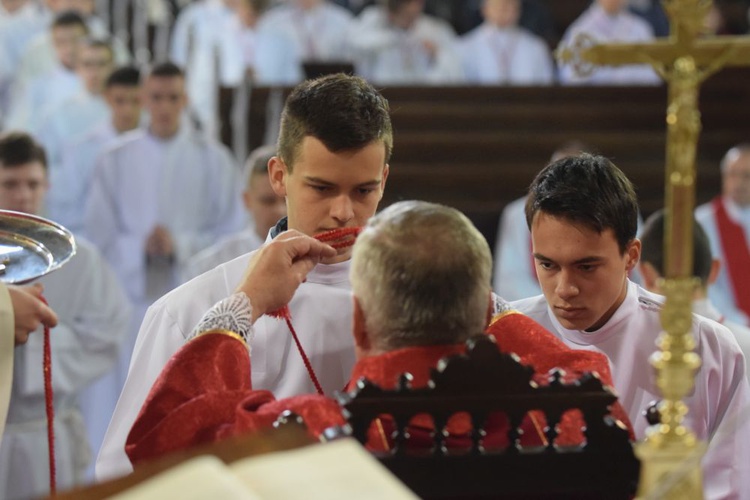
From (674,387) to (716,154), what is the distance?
9.03 metres

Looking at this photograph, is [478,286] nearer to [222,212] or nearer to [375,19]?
[222,212]

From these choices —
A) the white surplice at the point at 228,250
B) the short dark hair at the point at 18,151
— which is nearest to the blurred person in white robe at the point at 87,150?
the white surplice at the point at 228,250

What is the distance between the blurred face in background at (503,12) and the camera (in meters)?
12.3

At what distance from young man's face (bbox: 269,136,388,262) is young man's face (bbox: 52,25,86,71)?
8.58 meters

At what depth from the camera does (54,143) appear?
1066cm

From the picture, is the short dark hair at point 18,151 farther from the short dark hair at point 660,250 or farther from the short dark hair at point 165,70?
the short dark hair at point 660,250

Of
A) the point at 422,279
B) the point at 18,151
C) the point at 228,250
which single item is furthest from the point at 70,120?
the point at 422,279

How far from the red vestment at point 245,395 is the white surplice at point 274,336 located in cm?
38

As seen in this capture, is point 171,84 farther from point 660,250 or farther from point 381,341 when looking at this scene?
point 381,341

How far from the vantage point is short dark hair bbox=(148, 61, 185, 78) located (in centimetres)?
854

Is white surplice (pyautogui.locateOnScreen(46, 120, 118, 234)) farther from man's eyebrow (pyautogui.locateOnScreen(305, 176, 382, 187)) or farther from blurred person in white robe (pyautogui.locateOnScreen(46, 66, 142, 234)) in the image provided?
man's eyebrow (pyautogui.locateOnScreen(305, 176, 382, 187))

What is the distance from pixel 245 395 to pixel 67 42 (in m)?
9.47

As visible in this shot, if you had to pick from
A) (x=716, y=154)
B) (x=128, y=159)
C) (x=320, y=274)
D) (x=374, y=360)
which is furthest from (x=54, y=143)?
(x=374, y=360)

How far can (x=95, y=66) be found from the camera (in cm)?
1068
